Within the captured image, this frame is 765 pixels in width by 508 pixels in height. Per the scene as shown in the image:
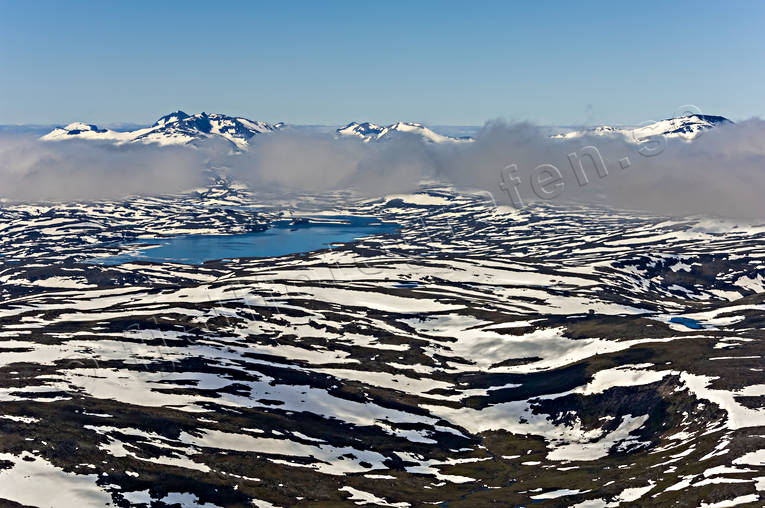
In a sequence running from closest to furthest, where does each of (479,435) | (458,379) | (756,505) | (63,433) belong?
(756,505)
(63,433)
(479,435)
(458,379)

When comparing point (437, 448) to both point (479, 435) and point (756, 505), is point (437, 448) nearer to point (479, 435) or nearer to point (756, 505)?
point (479, 435)

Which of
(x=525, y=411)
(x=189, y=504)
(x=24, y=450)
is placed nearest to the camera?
(x=189, y=504)

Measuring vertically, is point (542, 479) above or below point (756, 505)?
below

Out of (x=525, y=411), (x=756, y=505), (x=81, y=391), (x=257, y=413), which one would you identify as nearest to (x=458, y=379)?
(x=525, y=411)

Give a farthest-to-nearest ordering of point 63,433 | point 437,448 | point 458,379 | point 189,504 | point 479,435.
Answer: point 458,379 < point 479,435 < point 437,448 < point 63,433 < point 189,504

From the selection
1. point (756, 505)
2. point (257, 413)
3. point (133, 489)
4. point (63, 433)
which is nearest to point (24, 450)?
point (63, 433)

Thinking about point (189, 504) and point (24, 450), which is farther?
point (24, 450)

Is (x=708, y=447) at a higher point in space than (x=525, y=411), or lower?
higher

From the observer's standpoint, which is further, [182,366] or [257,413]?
[182,366]

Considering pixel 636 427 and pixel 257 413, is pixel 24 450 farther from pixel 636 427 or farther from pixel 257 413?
pixel 636 427
